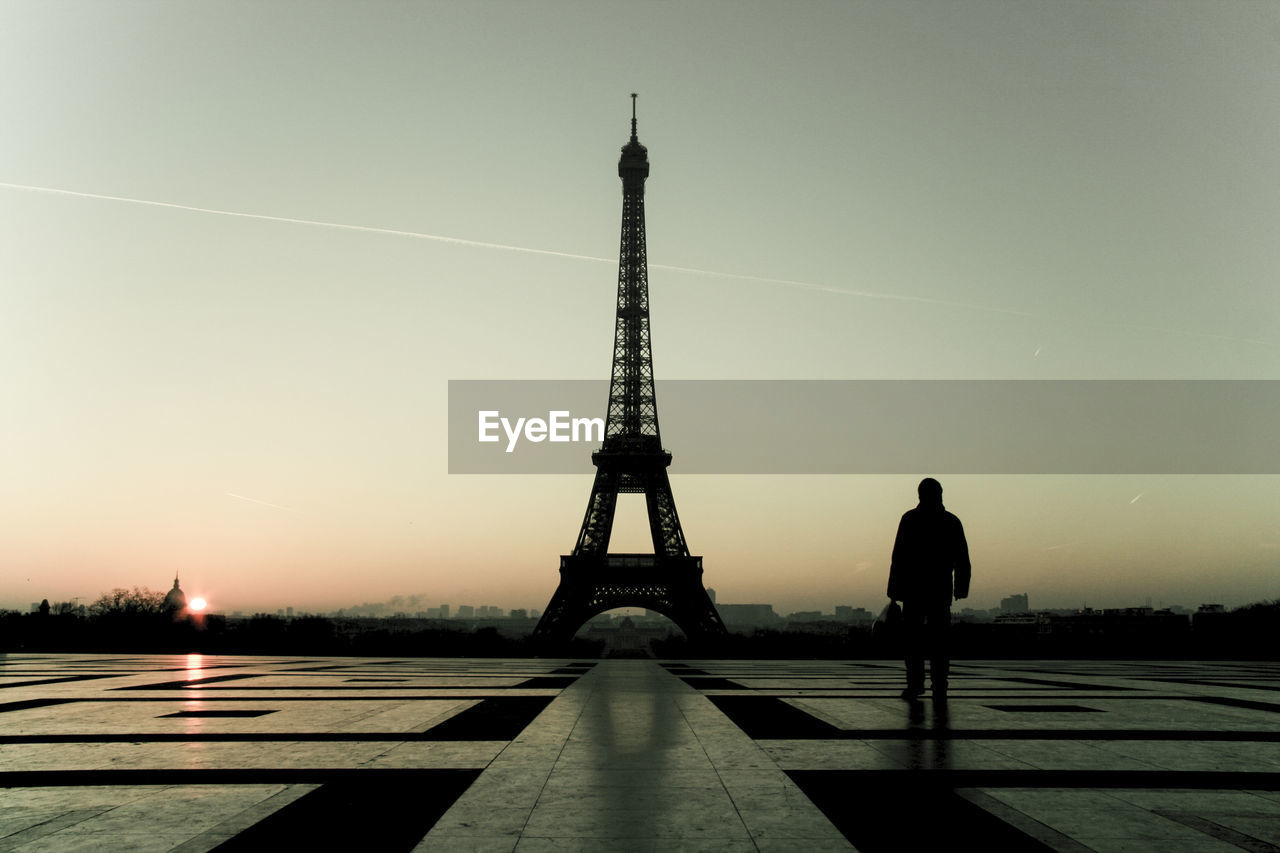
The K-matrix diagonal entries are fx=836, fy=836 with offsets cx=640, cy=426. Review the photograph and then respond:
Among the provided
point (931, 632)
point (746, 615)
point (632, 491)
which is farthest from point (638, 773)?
point (746, 615)

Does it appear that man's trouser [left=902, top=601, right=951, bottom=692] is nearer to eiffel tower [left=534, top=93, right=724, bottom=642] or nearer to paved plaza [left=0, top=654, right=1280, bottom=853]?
paved plaza [left=0, top=654, right=1280, bottom=853]

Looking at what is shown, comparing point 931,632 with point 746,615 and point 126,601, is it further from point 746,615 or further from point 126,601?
point 746,615

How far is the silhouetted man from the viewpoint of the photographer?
24.5 ft

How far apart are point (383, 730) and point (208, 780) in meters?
1.92

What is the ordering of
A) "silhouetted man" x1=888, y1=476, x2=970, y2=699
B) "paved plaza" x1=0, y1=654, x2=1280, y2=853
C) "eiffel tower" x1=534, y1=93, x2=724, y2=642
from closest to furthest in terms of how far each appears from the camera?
"paved plaza" x1=0, y1=654, x2=1280, y2=853 < "silhouetted man" x1=888, y1=476, x2=970, y2=699 < "eiffel tower" x1=534, y1=93, x2=724, y2=642

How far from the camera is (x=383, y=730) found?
20.0 ft

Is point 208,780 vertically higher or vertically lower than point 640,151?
lower

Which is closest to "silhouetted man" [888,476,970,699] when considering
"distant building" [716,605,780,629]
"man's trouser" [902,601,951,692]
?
"man's trouser" [902,601,951,692]

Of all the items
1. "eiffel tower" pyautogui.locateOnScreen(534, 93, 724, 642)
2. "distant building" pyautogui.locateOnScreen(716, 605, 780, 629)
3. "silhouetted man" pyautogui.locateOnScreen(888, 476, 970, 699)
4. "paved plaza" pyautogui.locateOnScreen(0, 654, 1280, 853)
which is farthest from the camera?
"distant building" pyautogui.locateOnScreen(716, 605, 780, 629)

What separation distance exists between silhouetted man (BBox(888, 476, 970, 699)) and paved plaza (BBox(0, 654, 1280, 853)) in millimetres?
622

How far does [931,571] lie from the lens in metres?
7.49

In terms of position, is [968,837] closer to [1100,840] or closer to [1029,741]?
[1100,840]

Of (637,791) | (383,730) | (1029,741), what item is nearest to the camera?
(637,791)

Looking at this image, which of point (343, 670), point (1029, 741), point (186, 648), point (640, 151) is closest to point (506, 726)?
point (1029, 741)
